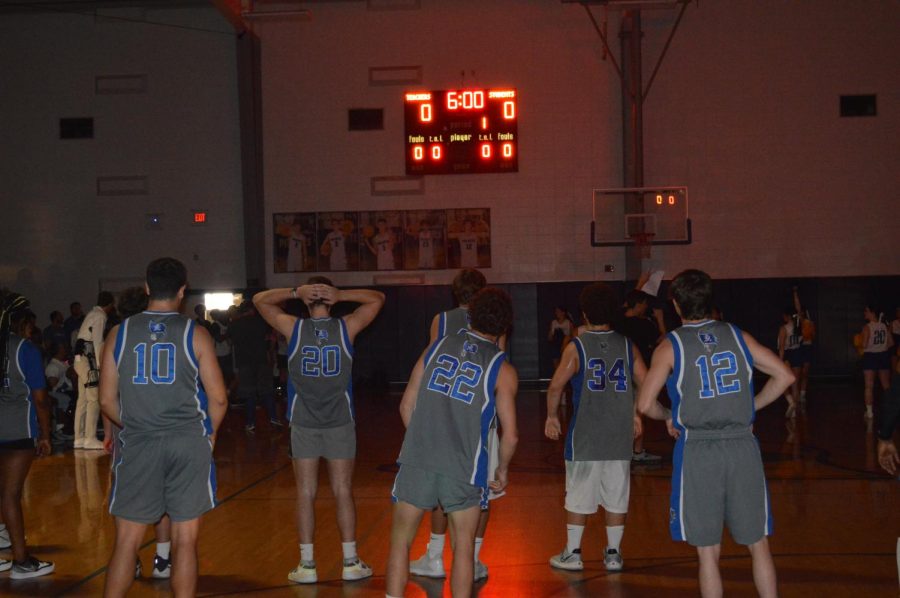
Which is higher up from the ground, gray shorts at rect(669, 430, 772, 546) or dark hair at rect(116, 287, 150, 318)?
dark hair at rect(116, 287, 150, 318)

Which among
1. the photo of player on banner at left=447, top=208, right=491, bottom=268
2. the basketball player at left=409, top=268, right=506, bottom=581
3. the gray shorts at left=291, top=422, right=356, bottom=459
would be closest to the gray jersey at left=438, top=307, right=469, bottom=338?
the basketball player at left=409, top=268, right=506, bottom=581

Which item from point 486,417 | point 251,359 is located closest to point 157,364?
point 486,417

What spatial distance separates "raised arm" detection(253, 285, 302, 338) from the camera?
234 inches

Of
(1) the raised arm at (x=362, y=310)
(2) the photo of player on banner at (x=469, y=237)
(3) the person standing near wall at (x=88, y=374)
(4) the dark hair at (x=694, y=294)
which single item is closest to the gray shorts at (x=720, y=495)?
(4) the dark hair at (x=694, y=294)

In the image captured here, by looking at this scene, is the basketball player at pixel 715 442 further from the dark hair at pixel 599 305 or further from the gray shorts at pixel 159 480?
the gray shorts at pixel 159 480

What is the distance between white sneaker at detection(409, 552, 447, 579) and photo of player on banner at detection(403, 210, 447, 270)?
45.4ft

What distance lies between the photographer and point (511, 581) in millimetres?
5879

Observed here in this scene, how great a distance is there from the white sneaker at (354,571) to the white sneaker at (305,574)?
191mm

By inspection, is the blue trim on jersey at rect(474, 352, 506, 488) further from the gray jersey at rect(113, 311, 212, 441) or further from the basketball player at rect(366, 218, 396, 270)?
the basketball player at rect(366, 218, 396, 270)

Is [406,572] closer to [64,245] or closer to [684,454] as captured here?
[684,454]

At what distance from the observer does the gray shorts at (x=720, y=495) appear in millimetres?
4453

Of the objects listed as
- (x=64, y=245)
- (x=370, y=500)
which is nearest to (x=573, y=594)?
(x=370, y=500)

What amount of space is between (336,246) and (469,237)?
2785mm

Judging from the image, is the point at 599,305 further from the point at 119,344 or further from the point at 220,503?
the point at 220,503
